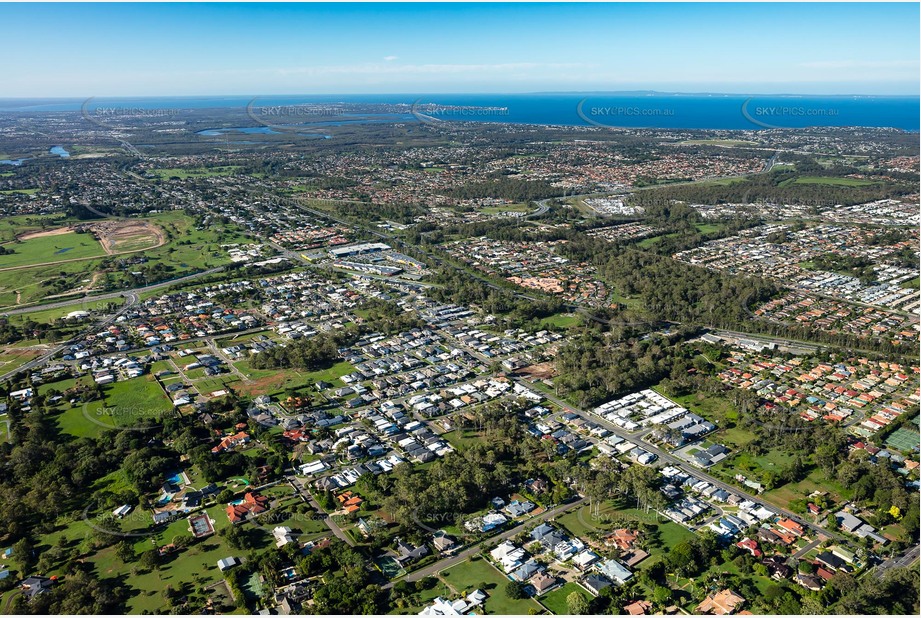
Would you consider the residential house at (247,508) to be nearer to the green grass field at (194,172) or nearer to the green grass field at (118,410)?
the green grass field at (118,410)

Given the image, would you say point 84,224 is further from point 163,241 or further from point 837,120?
point 837,120

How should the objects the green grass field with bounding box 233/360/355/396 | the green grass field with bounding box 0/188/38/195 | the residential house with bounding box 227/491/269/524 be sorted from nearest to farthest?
the residential house with bounding box 227/491/269/524 → the green grass field with bounding box 233/360/355/396 → the green grass field with bounding box 0/188/38/195

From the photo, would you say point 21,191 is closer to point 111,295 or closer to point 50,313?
point 111,295

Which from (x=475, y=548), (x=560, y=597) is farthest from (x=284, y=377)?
(x=560, y=597)

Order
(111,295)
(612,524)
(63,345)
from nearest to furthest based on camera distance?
1. (612,524)
2. (63,345)
3. (111,295)

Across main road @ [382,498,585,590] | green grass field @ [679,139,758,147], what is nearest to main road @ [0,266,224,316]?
main road @ [382,498,585,590]

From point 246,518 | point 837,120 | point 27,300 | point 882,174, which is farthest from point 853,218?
point 837,120

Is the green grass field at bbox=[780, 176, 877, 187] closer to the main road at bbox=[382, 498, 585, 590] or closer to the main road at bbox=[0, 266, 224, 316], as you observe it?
the main road at bbox=[0, 266, 224, 316]

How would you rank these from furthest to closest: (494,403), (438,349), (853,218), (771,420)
→ 1. (853,218)
2. (438,349)
3. (494,403)
4. (771,420)
